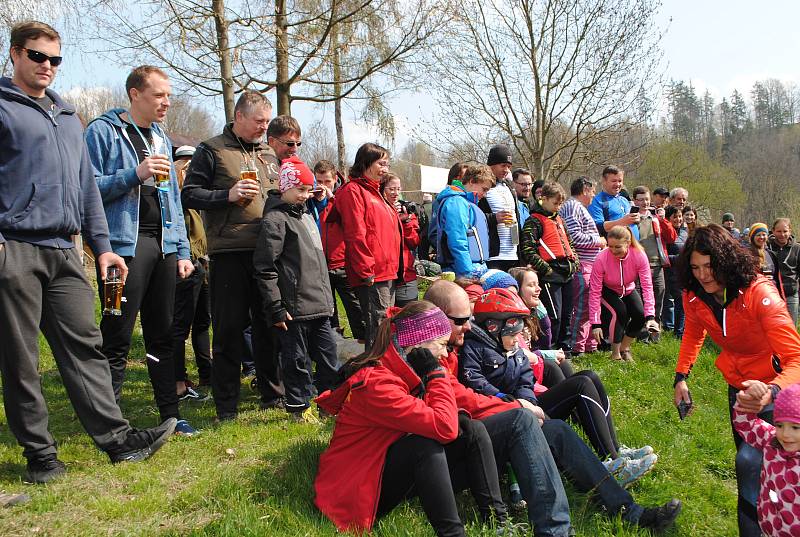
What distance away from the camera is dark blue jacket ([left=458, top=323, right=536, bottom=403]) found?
12.9 ft

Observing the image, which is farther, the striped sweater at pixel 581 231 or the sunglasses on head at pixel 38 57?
the striped sweater at pixel 581 231

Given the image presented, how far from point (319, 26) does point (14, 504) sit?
8752 millimetres

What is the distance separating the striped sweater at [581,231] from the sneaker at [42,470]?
20.6 ft

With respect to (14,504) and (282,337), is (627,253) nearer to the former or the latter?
(282,337)

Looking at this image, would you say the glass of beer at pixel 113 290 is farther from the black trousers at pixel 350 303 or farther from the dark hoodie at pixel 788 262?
the dark hoodie at pixel 788 262

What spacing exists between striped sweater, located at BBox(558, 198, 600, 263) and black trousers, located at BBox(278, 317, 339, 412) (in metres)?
4.26

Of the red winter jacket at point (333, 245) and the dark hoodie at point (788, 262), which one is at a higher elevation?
the red winter jacket at point (333, 245)

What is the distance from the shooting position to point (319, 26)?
1023cm

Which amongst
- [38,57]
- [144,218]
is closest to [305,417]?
[144,218]

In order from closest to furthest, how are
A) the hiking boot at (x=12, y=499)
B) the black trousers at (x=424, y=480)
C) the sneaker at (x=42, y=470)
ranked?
the black trousers at (x=424, y=480) → the hiking boot at (x=12, y=499) → the sneaker at (x=42, y=470)

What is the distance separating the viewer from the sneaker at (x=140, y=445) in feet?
12.5

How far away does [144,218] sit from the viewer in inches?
169

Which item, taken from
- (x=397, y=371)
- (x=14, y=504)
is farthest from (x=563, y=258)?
(x=14, y=504)

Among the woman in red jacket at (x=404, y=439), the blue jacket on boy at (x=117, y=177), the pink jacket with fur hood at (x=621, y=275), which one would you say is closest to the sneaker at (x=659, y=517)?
the woman in red jacket at (x=404, y=439)
